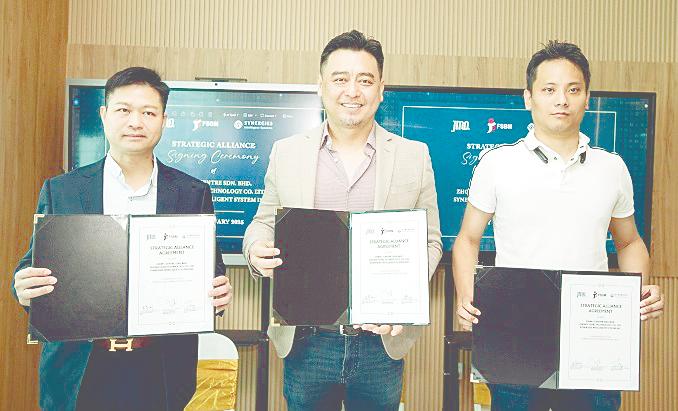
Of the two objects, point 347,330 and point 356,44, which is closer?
point 347,330

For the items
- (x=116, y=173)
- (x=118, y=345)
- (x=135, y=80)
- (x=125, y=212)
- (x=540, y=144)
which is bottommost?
(x=118, y=345)

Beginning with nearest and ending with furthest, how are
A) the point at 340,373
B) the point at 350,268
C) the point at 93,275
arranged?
the point at 93,275, the point at 350,268, the point at 340,373

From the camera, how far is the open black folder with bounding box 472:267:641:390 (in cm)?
165

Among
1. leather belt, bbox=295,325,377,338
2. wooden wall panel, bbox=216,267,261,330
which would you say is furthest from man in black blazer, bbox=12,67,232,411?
wooden wall panel, bbox=216,267,261,330

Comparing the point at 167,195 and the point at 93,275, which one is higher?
the point at 167,195

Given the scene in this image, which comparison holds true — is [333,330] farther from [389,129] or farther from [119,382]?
[389,129]

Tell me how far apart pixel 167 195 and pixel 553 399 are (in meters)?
1.38

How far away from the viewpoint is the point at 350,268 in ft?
5.58

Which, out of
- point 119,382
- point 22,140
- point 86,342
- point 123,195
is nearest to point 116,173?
point 123,195

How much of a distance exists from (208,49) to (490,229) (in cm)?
186

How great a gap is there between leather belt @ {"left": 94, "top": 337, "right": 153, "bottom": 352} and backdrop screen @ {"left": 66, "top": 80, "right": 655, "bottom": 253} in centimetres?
138

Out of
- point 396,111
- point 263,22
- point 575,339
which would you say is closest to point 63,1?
point 263,22

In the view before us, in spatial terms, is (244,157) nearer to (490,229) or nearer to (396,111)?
(396,111)

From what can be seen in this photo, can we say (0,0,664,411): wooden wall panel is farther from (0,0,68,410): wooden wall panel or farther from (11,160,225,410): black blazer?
(11,160,225,410): black blazer
